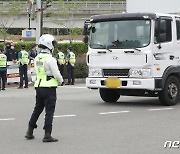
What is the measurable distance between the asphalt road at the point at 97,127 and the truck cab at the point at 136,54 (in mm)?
649

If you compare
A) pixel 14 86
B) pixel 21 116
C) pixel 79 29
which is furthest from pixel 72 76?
pixel 79 29

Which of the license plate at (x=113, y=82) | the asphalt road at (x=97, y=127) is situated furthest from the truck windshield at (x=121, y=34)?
the asphalt road at (x=97, y=127)

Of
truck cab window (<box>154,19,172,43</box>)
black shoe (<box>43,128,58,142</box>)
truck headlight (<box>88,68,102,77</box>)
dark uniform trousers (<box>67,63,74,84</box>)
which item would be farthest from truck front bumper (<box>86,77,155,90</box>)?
dark uniform trousers (<box>67,63,74,84</box>)

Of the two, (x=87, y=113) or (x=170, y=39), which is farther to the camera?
(x=170, y=39)

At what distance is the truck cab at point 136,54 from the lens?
12992 millimetres

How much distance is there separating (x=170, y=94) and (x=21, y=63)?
846 centimetres

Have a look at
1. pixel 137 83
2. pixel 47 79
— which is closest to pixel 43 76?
pixel 47 79

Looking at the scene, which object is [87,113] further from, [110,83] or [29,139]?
[29,139]

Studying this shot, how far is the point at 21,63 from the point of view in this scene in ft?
66.3

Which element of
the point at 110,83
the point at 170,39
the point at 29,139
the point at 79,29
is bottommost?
the point at 29,139

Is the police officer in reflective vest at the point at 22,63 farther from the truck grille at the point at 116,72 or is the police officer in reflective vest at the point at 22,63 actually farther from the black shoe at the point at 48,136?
the black shoe at the point at 48,136

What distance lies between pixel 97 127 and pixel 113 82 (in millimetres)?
3391

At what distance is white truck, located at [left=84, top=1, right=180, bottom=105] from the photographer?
1299 cm

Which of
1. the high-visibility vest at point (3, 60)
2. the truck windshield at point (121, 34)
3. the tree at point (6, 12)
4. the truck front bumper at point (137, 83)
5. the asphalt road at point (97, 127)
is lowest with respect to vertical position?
the asphalt road at point (97, 127)
